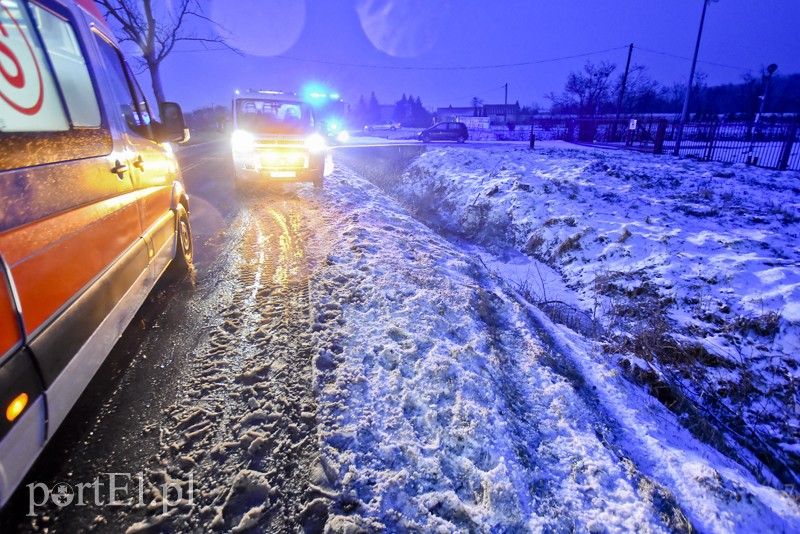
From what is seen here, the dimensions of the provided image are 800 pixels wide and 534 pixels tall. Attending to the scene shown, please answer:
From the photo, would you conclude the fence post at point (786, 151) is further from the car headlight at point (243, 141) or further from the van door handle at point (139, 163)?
the van door handle at point (139, 163)

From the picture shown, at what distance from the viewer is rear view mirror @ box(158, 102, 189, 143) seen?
367 cm

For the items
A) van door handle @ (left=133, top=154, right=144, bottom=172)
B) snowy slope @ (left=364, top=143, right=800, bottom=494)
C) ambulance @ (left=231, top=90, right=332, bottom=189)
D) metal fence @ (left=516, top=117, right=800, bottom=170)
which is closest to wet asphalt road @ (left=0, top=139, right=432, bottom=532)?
van door handle @ (left=133, top=154, right=144, bottom=172)

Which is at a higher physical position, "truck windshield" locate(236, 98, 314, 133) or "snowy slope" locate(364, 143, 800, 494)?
"truck windshield" locate(236, 98, 314, 133)

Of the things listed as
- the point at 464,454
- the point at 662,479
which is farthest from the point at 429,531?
the point at 662,479

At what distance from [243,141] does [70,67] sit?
6598 mm

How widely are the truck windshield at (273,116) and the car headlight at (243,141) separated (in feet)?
1.25

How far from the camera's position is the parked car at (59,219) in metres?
1.35

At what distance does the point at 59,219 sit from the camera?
1724mm

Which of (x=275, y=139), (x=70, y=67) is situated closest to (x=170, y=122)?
(x=70, y=67)

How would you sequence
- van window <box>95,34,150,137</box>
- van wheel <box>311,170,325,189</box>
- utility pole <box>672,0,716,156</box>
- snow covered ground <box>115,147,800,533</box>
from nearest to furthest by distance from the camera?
snow covered ground <box>115,147,800,533</box> → van window <box>95,34,150,137</box> → van wheel <box>311,170,325,189</box> → utility pole <box>672,0,716,156</box>

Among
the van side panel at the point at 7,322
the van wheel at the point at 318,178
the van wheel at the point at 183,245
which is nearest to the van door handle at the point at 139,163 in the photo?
the van wheel at the point at 183,245

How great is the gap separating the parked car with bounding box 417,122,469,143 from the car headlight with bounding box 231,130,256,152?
912 inches

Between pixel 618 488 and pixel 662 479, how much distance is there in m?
0.45

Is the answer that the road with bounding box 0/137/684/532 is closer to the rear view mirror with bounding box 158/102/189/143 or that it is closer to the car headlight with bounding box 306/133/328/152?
the rear view mirror with bounding box 158/102/189/143
